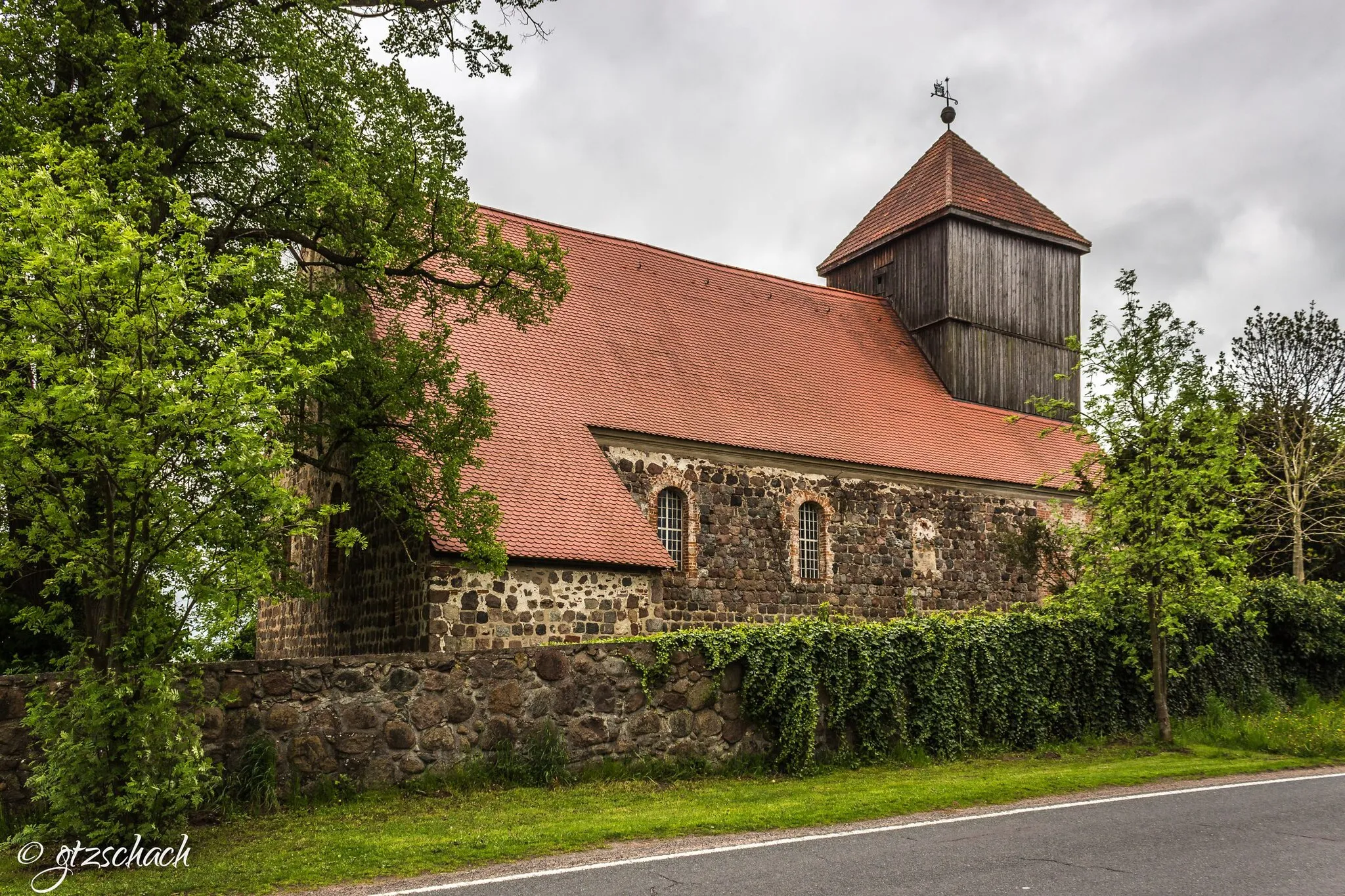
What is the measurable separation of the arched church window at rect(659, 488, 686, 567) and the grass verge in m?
6.58

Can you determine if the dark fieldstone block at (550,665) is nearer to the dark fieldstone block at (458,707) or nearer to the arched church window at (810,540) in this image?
the dark fieldstone block at (458,707)

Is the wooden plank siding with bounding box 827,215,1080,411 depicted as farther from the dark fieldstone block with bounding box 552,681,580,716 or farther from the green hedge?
the dark fieldstone block with bounding box 552,681,580,716

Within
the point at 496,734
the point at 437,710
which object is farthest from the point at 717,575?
the point at 437,710

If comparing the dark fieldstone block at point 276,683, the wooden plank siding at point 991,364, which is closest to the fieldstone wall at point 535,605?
the dark fieldstone block at point 276,683

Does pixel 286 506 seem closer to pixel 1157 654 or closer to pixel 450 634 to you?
pixel 450 634

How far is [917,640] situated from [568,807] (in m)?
5.63

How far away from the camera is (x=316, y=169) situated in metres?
12.2

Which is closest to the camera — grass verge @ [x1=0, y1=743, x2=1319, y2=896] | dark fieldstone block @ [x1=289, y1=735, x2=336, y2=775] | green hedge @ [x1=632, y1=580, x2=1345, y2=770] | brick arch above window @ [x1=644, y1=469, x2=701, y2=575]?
grass verge @ [x1=0, y1=743, x2=1319, y2=896]

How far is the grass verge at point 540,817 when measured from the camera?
7484 millimetres

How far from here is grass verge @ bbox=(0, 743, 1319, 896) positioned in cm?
748

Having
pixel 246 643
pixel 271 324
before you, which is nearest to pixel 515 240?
pixel 246 643

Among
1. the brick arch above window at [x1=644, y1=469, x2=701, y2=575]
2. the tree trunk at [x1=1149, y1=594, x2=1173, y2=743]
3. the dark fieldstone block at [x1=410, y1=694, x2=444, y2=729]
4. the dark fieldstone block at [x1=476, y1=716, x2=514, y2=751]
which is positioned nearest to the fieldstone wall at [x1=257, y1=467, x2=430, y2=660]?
Result: the dark fieldstone block at [x1=410, y1=694, x2=444, y2=729]

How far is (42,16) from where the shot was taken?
11797 millimetres

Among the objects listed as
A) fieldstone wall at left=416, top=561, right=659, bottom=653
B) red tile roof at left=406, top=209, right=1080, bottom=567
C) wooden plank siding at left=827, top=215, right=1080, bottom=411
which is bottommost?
fieldstone wall at left=416, top=561, right=659, bottom=653
